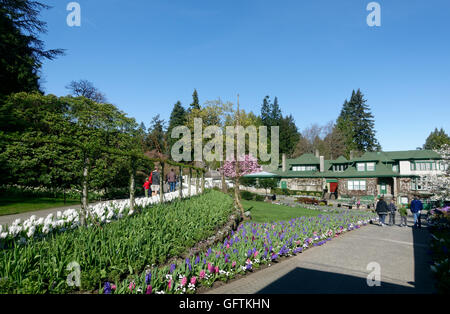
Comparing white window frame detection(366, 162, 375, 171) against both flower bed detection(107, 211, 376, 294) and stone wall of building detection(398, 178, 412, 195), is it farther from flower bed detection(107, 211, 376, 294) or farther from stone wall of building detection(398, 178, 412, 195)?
flower bed detection(107, 211, 376, 294)

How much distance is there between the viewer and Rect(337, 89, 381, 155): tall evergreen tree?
64125mm

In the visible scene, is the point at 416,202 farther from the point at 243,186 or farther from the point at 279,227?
the point at 243,186

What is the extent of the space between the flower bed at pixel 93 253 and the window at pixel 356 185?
109 feet

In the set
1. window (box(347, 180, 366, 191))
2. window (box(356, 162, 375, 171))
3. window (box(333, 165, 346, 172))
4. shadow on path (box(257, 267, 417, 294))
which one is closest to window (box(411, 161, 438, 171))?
window (box(356, 162, 375, 171))

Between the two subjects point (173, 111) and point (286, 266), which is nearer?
point (286, 266)

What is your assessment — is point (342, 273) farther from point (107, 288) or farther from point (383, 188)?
point (383, 188)

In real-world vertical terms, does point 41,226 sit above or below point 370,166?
below

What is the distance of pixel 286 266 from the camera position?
593cm

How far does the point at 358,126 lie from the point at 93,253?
242ft

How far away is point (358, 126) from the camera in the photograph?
216ft

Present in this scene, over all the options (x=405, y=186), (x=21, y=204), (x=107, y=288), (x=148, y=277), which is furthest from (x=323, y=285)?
(x=405, y=186)
